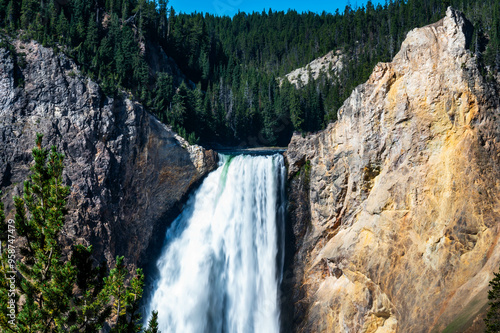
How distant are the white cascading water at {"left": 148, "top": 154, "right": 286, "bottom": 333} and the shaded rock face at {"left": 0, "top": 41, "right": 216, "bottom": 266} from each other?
10.7 ft

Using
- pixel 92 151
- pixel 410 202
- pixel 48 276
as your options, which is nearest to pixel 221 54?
pixel 92 151

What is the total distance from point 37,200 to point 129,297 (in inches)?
191

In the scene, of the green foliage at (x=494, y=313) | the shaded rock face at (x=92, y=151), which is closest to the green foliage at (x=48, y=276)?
the green foliage at (x=494, y=313)

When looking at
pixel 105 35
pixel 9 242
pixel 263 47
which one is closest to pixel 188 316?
pixel 9 242

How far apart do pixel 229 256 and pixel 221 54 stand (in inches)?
Answer: 2658

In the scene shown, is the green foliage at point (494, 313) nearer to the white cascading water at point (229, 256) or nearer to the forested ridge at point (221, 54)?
the forested ridge at point (221, 54)

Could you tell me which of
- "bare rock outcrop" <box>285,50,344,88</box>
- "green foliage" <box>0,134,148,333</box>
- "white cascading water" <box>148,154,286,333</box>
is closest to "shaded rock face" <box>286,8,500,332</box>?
"white cascading water" <box>148,154,286,333</box>

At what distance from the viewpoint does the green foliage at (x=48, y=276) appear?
1230cm

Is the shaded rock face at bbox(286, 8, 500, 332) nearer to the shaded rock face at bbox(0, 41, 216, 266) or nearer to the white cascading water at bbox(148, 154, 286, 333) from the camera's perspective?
the white cascading water at bbox(148, 154, 286, 333)

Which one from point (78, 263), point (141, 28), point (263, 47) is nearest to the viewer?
point (78, 263)

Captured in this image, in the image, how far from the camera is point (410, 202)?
26906 mm

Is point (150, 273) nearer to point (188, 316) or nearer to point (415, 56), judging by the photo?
point (188, 316)

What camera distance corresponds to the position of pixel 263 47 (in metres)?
110

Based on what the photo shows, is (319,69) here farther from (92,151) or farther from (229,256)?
(92,151)
